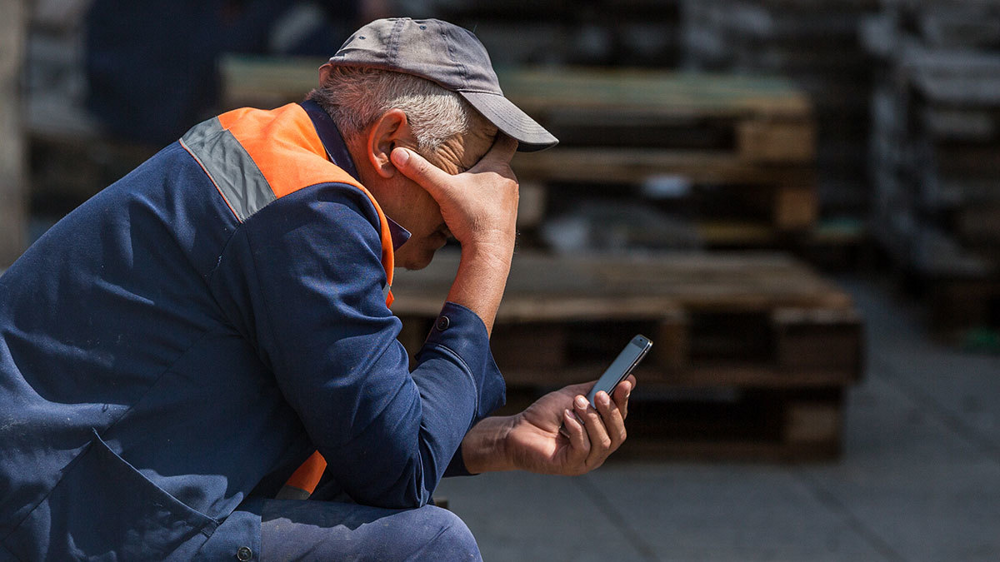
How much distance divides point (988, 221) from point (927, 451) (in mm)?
1785

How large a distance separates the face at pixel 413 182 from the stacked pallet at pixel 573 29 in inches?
257

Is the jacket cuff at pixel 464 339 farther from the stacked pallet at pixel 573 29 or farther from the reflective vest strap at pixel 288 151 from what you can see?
the stacked pallet at pixel 573 29

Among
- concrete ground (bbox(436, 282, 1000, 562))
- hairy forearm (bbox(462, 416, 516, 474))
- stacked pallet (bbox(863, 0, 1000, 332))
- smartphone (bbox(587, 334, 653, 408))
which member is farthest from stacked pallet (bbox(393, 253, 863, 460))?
smartphone (bbox(587, 334, 653, 408))

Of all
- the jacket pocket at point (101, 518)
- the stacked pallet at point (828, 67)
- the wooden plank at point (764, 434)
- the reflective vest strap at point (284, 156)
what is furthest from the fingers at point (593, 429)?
the stacked pallet at point (828, 67)

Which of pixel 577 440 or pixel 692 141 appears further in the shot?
pixel 692 141

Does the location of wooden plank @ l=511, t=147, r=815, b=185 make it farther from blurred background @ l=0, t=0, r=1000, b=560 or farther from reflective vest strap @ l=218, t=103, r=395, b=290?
reflective vest strap @ l=218, t=103, r=395, b=290

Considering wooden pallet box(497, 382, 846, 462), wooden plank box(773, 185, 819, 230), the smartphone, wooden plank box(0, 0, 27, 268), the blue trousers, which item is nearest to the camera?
the blue trousers

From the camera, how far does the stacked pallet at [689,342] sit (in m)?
4.36

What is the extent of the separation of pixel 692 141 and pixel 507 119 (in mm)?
3859

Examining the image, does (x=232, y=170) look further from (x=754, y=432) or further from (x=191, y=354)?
(x=754, y=432)

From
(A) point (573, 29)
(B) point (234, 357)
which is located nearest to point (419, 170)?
(B) point (234, 357)

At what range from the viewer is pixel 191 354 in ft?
6.13

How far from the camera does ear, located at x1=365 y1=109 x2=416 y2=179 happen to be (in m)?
1.98

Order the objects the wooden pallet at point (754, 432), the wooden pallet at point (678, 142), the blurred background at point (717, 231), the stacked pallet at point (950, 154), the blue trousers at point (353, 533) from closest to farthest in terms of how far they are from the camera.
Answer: the blue trousers at point (353, 533) → the blurred background at point (717, 231) → the wooden pallet at point (754, 432) → the wooden pallet at point (678, 142) → the stacked pallet at point (950, 154)
